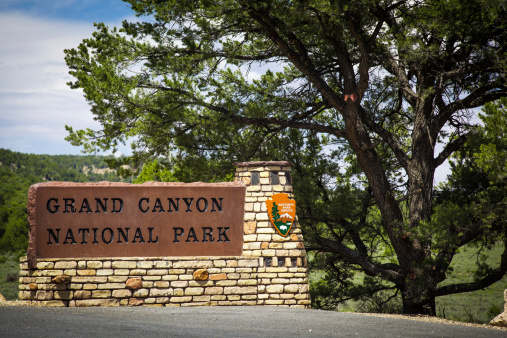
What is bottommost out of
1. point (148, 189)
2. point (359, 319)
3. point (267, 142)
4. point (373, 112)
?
point (359, 319)

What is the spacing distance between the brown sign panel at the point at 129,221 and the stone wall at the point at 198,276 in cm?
18

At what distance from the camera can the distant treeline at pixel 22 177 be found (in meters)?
33.2

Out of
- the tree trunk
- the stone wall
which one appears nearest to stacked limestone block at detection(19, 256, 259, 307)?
the stone wall

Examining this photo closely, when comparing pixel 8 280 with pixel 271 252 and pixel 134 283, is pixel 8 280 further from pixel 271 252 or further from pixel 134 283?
pixel 271 252

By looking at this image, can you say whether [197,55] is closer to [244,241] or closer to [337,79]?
[337,79]

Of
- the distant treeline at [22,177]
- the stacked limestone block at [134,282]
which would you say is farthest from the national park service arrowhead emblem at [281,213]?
the distant treeline at [22,177]

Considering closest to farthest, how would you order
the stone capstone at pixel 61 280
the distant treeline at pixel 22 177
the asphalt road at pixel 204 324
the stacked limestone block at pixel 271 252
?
the asphalt road at pixel 204 324
the stone capstone at pixel 61 280
the stacked limestone block at pixel 271 252
the distant treeline at pixel 22 177

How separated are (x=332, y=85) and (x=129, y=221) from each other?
8335mm

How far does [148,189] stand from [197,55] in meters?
5.76

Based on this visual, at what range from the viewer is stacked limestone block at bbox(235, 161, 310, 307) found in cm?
909

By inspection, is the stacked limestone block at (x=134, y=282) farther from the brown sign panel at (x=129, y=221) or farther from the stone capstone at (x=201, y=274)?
the brown sign panel at (x=129, y=221)

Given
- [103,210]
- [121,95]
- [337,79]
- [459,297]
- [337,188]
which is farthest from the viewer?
[459,297]

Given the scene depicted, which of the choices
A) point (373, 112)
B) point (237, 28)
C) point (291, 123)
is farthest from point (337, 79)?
point (237, 28)

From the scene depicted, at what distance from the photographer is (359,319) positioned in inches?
294
